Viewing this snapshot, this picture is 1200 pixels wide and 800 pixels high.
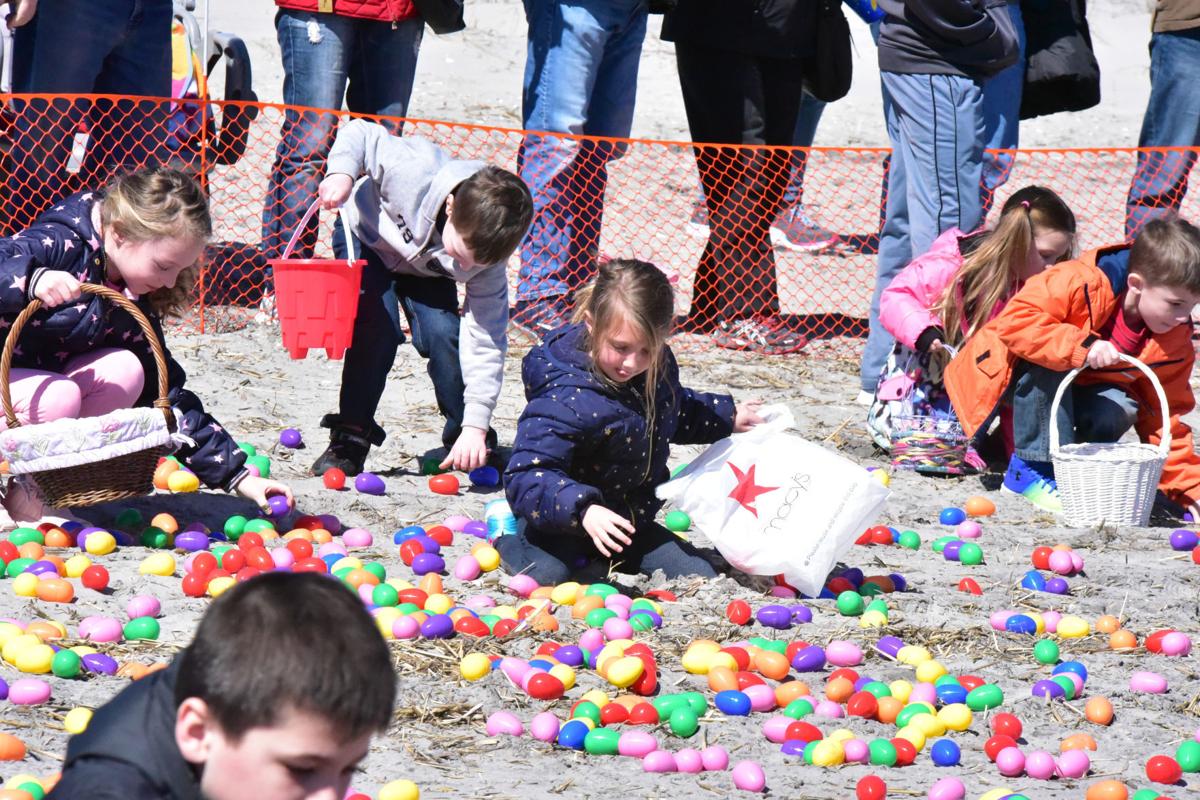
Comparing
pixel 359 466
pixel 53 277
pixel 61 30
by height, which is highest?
pixel 61 30

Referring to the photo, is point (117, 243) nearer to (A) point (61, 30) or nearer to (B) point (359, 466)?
(B) point (359, 466)

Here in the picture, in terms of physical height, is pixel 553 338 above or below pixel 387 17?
below

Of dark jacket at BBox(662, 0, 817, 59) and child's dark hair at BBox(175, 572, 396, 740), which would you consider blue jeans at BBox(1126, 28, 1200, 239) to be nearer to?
dark jacket at BBox(662, 0, 817, 59)

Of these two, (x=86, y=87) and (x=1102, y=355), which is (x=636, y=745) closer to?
(x=1102, y=355)

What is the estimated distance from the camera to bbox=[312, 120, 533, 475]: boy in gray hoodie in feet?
15.3

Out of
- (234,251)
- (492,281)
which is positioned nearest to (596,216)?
(234,251)

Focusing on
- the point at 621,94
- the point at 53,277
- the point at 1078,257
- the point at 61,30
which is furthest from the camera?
the point at 621,94

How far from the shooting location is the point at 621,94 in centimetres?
707

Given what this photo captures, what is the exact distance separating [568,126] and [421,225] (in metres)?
2.08

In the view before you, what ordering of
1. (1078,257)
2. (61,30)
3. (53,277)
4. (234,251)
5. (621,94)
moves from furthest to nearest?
(234,251), (621,94), (61,30), (1078,257), (53,277)

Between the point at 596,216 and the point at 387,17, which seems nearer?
the point at 387,17

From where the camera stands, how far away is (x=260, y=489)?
4.40 meters

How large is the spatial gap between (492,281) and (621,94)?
7.75 ft

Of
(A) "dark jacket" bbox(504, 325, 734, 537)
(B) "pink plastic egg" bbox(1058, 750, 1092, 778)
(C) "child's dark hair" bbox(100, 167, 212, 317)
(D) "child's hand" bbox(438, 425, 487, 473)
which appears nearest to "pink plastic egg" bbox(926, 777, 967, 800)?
(B) "pink plastic egg" bbox(1058, 750, 1092, 778)
